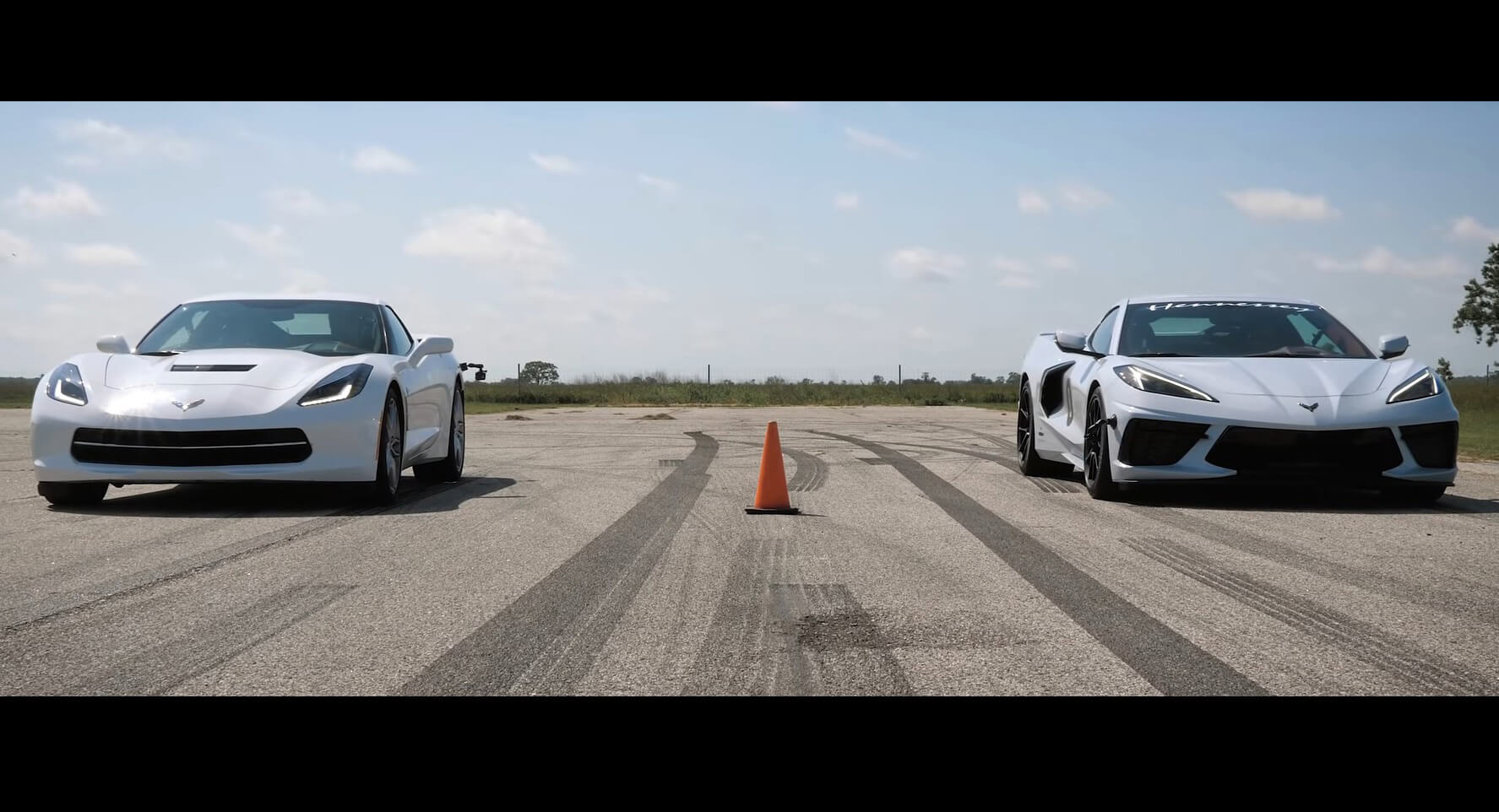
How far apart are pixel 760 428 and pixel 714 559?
13.9 m

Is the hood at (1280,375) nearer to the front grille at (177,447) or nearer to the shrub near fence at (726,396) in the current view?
the front grille at (177,447)

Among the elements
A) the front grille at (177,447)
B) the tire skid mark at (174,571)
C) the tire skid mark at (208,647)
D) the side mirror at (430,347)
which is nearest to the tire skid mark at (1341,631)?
the tire skid mark at (208,647)

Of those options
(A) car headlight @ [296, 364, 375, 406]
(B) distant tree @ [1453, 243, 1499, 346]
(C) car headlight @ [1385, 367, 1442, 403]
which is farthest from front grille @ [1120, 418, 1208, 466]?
(B) distant tree @ [1453, 243, 1499, 346]

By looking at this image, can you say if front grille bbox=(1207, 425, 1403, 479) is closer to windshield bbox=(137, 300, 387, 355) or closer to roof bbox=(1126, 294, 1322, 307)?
roof bbox=(1126, 294, 1322, 307)

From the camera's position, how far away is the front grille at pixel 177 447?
775 centimetres

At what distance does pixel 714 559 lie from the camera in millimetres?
5961

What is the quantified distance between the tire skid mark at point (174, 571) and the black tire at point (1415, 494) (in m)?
6.72

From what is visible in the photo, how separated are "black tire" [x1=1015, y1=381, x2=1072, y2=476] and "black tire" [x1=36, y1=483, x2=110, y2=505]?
7.19 metres

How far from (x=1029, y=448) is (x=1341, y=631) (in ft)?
21.7

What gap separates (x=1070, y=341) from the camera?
9.68 m

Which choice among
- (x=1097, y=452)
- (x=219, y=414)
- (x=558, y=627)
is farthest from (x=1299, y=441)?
(x=219, y=414)

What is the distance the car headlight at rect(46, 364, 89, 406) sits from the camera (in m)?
7.93

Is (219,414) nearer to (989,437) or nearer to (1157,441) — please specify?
(1157,441)
